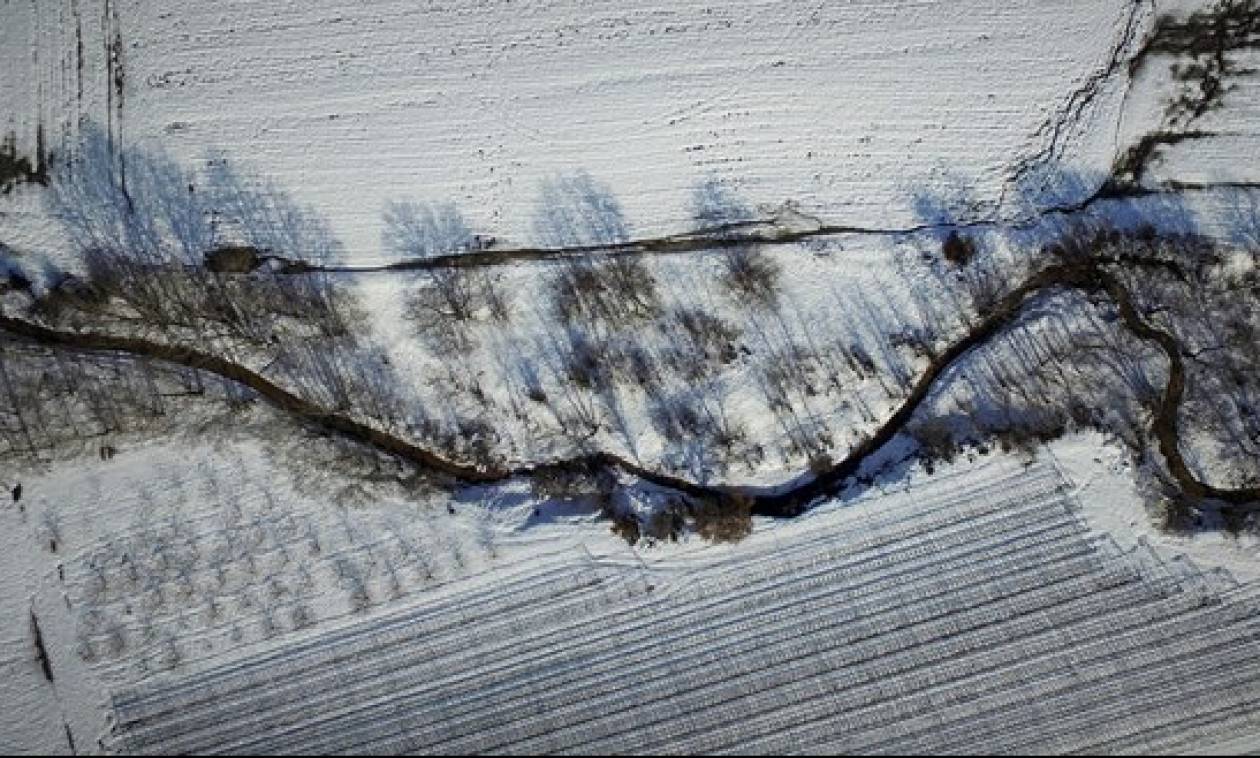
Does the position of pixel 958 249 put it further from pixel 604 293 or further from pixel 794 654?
pixel 794 654

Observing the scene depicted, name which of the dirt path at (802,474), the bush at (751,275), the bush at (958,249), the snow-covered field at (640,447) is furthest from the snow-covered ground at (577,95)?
the dirt path at (802,474)

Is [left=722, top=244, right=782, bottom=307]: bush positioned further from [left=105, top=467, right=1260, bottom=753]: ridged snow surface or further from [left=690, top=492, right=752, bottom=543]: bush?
[left=105, top=467, right=1260, bottom=753]: ridged snow surface

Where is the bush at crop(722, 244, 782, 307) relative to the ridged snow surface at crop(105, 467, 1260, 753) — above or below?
above

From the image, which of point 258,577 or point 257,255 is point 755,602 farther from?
point 257,255

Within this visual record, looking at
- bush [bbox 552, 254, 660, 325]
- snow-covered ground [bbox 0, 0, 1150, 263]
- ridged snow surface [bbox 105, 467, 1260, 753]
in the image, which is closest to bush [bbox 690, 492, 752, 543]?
ridged snow surface [bbox 105, 467, 1260, 753]

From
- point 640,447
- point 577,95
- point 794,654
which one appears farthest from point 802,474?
point 577,95

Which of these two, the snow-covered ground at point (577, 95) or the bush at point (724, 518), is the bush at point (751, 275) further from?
the bush at point (724, 518)
